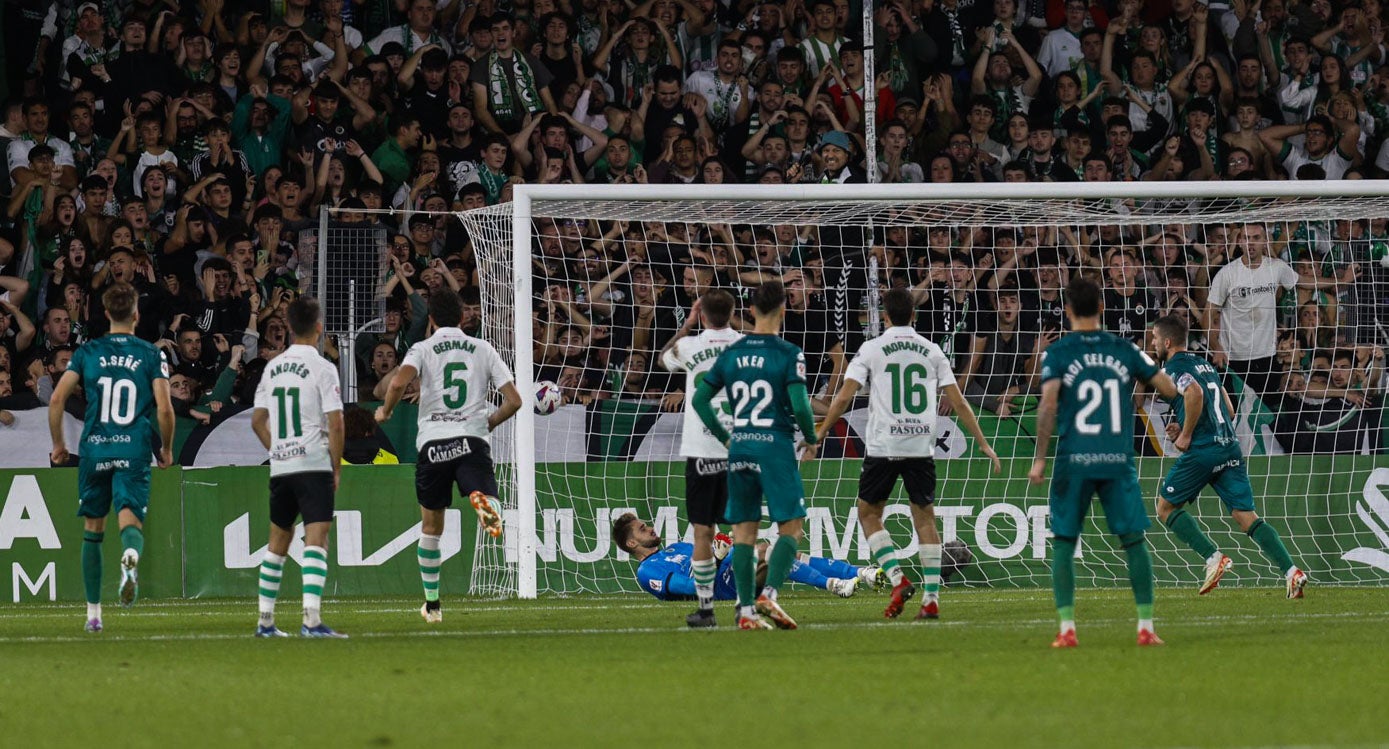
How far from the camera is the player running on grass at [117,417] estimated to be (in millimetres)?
11492

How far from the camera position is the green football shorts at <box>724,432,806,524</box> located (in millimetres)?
10750

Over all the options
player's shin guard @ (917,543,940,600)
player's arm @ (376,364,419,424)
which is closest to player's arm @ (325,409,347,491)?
player's arm @ (376,364,419,424)

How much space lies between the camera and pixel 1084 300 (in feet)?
30.9

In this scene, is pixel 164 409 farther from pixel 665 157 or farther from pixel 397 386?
pixel 665 157

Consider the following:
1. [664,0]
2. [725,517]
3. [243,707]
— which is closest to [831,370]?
[664,0]

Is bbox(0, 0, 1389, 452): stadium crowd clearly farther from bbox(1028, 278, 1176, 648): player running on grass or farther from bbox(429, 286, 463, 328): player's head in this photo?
bbox(1028, 278, 1176, 648): player running on grass

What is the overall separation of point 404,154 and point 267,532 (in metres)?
5.20

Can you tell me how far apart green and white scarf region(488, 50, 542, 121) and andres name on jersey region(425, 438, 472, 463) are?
29.0 feet

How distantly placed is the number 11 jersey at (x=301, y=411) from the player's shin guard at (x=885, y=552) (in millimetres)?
3806

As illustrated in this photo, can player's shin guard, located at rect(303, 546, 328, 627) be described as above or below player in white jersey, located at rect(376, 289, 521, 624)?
below

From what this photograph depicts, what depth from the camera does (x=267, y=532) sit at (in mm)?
16328

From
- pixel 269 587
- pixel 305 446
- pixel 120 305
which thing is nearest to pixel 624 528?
pixel 269 587

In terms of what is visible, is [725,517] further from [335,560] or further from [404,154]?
[404,154]

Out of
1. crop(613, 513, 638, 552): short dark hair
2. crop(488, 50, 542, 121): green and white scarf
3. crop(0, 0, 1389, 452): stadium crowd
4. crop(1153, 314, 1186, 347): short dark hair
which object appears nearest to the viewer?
crop(1153, 314, 1186, 347): short dark hair
